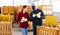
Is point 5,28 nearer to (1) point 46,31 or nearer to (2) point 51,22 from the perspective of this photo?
(2) point 51,22

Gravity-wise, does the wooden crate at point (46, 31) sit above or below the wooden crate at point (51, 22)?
below

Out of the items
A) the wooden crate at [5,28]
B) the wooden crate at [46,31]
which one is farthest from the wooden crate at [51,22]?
the wooden crate at [5,28]

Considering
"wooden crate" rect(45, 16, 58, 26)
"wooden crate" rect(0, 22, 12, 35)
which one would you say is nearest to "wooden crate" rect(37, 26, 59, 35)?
"wooden crate" rect(45, 16, 58, 26)

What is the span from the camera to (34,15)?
6.30 m

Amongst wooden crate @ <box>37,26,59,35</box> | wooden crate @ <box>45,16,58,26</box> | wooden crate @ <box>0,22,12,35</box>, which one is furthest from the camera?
Answer: wooden crate @ <box>0,22,12,35</box>

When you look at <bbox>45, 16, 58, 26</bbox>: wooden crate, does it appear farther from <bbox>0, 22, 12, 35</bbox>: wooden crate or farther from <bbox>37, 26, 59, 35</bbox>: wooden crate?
<bbox>0, 22, 12, 35</bbox>: wooden crate

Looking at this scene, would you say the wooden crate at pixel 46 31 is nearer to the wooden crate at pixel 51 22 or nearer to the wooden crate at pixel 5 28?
the wooden crate at pixel 51 22

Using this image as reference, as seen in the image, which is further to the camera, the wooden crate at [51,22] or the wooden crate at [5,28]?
the wooden crate at [5,28]

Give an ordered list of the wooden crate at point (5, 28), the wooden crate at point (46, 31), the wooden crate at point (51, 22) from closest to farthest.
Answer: the wooden crate at point (46, 31) < the wooden crate at point (51, 22) < the wooden crate at point (5, 28)

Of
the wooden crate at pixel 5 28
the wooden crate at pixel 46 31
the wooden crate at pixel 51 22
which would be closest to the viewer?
the wooden crate at pixel 46 31

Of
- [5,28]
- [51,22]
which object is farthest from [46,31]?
[5,28]

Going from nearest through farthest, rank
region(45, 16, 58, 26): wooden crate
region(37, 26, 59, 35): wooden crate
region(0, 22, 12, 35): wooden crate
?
region(37, 26, 59, 35): wooden crate < region(45, 16, 58, 26): wooden crate < region(0, 22, 12, 35): wooden crate

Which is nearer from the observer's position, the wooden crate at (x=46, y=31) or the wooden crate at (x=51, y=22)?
the wooden crate at (x=46, y=31)

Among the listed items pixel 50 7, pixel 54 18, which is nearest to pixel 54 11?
pixel 50 7
